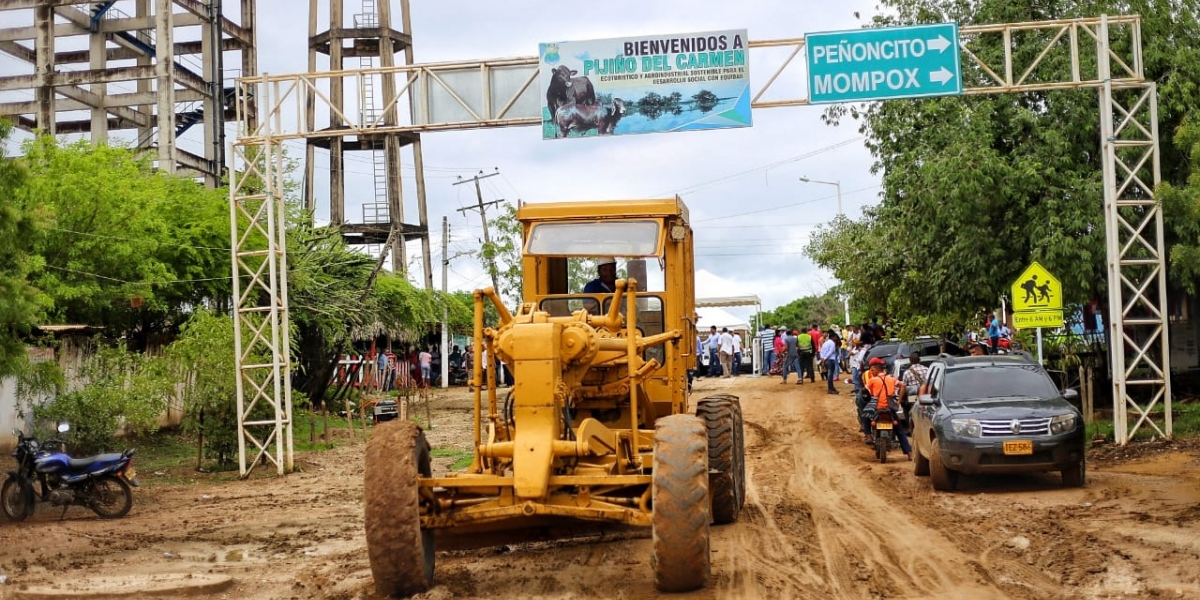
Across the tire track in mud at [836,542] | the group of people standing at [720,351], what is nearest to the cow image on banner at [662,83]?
the tire track in mud at [836,542]

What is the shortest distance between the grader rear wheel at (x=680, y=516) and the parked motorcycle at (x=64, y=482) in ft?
30.9

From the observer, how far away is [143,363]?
68.2 feet

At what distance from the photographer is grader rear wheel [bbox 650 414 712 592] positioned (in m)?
8.36

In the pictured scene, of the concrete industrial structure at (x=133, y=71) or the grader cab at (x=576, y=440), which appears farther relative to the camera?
the concrete industrial structure at (x=133, y=71)

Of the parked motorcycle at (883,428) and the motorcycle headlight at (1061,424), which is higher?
the motorcycle headlight at (1061,424)

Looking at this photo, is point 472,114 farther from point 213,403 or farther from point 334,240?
point 334,240

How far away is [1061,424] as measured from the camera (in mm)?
14609

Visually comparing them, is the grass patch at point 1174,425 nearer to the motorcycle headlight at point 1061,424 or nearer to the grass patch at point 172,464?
the motorcycle headlight at point 1061,424

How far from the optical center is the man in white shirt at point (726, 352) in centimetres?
4228

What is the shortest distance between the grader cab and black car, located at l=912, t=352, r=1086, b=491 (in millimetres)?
4425

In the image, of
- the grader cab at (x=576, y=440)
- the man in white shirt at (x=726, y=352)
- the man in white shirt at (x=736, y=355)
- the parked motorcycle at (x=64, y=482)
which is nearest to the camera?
the grader cab at (x=576, y=440)

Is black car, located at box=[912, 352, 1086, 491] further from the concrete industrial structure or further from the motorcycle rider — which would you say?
the concrete industrial structure

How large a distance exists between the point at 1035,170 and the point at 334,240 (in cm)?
1659

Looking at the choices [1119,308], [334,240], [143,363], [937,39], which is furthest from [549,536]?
[334,240]
